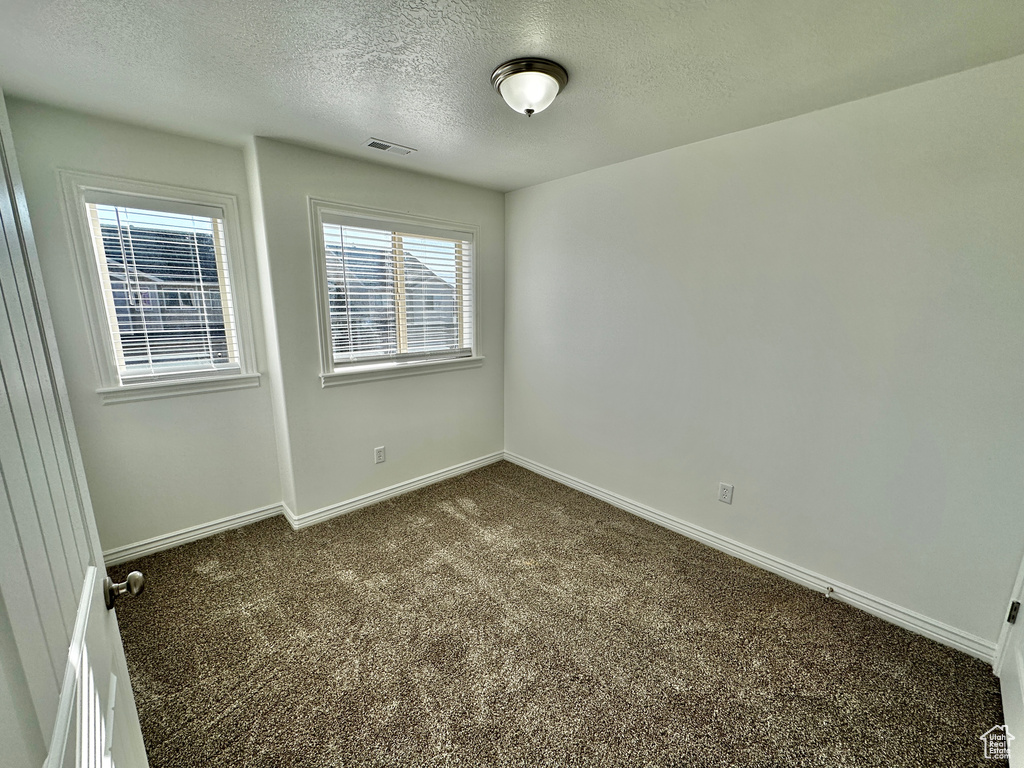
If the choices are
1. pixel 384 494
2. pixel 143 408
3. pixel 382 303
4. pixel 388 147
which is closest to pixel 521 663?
pixel 384 494

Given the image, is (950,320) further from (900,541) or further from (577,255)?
(577,255)

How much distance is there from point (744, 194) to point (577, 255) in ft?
3.75

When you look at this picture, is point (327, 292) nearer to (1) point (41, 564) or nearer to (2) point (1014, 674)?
(1) point (41, 564)

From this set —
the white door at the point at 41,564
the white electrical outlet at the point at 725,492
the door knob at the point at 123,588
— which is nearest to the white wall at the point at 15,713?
the white door at the point at 41,564

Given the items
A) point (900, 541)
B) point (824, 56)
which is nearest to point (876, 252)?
point (824, 56)

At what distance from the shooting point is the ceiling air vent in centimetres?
238

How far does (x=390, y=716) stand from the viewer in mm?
1525

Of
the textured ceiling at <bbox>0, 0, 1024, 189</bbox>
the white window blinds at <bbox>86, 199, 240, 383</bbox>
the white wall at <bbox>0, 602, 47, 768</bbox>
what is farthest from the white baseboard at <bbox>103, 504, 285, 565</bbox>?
the white wall at <bbox>0, 602, 47, 768</bbox>

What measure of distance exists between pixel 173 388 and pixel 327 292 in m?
1.05

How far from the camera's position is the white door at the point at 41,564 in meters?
0.41

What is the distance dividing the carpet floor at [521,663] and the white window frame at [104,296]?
1017 mm

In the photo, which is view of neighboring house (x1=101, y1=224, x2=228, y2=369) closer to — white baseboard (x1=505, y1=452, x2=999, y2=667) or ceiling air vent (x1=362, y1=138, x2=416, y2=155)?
ceiling air vent (x1=362, y1=138, x2=416, y2=155)

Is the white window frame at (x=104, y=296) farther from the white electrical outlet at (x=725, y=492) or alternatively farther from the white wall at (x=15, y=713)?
the white electrical outlet at (x=725, y=492)

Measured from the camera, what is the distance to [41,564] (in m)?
0.52
